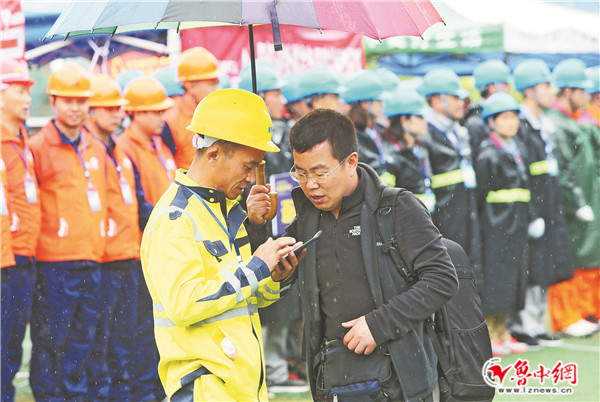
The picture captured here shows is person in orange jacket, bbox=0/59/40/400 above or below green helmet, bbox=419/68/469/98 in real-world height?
below

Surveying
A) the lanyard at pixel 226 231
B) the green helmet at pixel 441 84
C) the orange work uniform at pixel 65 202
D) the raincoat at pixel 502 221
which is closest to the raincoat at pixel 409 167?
the raincoat at pixel 502 221

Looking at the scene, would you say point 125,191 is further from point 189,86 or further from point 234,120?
point 234,120

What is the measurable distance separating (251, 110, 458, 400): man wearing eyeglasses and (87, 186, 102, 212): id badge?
3.35 m

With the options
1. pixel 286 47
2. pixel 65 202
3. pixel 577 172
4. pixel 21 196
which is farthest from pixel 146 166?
pixel 577 172

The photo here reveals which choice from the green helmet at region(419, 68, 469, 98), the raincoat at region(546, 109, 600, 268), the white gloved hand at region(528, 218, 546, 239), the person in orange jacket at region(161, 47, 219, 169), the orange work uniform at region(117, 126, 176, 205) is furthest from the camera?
the raincoat at region(546, 109, 600, 268)

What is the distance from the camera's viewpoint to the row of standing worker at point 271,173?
654 cm

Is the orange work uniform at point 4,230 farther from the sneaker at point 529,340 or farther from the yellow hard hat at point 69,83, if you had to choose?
the sneaker at point 529,340

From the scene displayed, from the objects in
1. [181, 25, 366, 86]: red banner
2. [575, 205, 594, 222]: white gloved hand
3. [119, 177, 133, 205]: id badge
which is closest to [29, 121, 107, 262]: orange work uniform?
[119, 177, 133, 205]: id badge

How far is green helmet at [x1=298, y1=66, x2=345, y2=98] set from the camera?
8.09 metres

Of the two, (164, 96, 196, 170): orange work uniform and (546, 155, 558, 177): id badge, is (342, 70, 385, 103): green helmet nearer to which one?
(164, 96, 196, 170): orange work uniform

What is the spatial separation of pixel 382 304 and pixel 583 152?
6.85 m

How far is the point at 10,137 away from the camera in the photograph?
6320mm

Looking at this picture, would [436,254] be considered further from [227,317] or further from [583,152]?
[583,152]

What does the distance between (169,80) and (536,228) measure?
14.1 feet
